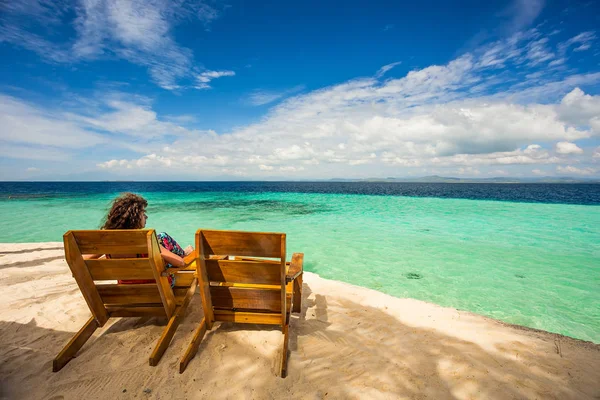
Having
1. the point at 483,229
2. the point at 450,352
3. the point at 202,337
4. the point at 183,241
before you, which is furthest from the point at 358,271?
the point at 483,229

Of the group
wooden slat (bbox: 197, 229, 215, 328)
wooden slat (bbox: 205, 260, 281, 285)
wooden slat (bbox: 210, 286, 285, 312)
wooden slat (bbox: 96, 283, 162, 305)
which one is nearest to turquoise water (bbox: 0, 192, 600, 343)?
wooden slat (bbox: 210, 286, 285, 312)

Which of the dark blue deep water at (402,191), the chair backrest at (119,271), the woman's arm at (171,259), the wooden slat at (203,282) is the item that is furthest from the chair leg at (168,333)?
the dark blue deep water at (402,191)

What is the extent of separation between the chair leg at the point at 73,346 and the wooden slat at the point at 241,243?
6.49 ft

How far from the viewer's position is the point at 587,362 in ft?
10.9

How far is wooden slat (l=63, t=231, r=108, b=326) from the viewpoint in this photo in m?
→ 2.86

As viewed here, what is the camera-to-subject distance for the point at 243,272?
3.16 m

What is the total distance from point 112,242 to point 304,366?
2697 millimetres

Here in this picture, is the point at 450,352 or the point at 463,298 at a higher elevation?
the point at 450,352

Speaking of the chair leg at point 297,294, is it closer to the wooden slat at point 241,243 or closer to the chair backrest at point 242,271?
the chair backrest at point 242,271

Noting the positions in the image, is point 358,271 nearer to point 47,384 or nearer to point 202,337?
point 202,337

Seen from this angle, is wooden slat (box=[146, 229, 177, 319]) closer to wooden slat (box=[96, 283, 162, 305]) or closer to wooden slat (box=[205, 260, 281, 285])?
wooden slat (box=[96, 283, 162, 305])

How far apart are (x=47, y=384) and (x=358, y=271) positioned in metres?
7.14

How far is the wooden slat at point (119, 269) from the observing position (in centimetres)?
307

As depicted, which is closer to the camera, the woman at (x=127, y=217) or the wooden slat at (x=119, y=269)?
the wooden slat at (x=119, y=269)
